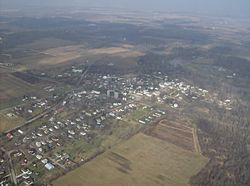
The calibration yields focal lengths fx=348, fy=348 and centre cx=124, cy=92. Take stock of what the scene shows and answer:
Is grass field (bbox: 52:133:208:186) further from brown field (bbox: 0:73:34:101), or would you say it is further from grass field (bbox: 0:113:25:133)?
brown field (bbox: 0:73:34:101)

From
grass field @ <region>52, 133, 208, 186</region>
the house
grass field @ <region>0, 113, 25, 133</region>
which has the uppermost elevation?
grass field @ <region>0, 113, 25, 133</region>

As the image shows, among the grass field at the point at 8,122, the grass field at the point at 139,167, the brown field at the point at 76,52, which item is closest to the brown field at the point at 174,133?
the grass field at the point at 139,167

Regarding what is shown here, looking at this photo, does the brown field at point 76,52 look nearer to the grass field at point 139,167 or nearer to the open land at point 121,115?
the open land at point 121,115

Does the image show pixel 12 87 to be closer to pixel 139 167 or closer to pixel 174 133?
pixel 174 133

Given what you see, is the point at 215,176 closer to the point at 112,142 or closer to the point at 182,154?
the point at 182,154

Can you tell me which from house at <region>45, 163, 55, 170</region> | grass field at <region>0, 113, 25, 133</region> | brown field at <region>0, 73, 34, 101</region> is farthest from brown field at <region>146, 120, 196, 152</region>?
brown field at <region>0, 73, 34, 101</region>

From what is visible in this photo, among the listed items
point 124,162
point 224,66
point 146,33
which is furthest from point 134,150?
point 146,33

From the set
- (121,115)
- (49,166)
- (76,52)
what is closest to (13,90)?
(121,115)
